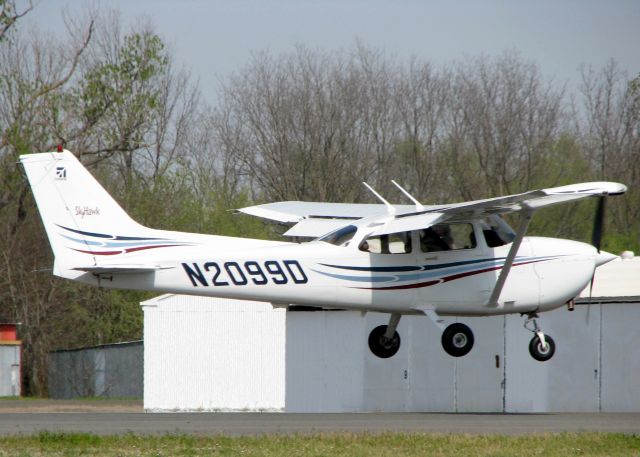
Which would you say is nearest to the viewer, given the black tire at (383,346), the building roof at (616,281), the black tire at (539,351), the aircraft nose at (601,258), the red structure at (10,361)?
the aircraft nose at (601,258)

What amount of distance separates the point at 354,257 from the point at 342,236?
45cm

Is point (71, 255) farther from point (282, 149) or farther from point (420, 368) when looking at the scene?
point (282, 149)

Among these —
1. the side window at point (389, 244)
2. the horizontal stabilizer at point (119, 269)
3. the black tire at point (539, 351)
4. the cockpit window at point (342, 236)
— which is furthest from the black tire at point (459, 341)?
the horizontal stabilizer at point (119, 269)

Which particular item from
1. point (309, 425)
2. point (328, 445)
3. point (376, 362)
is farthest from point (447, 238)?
point (376, 362)

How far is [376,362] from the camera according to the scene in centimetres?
3142

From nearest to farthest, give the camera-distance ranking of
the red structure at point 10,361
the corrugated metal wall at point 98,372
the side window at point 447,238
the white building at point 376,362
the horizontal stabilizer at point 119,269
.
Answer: the horizontal stabilizer at point 119,269
the side window at point 447,238
the white building at point 376,362
the corrugated metal wall at point 98,372
the red structure at point 10,361

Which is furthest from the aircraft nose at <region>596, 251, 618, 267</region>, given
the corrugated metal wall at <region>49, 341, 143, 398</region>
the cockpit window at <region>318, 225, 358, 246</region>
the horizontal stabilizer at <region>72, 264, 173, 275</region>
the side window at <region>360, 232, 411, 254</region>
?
the corrugated metal wall at <region>49, 341, 143, 398</region>

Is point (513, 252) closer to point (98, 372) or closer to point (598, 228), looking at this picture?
point (598, 228)

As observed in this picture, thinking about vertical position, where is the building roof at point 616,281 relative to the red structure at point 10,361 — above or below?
above

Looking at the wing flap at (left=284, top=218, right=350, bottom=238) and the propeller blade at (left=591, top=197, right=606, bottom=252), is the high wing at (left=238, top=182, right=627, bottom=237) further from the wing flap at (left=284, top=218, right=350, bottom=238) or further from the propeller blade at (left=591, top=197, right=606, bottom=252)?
the propeller blade at (left=591, top=197, right=606, bottom=252)

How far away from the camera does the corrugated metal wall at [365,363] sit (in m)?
29.2

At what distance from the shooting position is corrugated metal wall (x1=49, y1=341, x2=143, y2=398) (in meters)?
44.2

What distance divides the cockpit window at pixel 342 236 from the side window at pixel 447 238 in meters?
1.20

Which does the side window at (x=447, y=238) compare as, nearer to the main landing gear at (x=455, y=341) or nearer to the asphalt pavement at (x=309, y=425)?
the main landing gear at (x=455, y=341)
